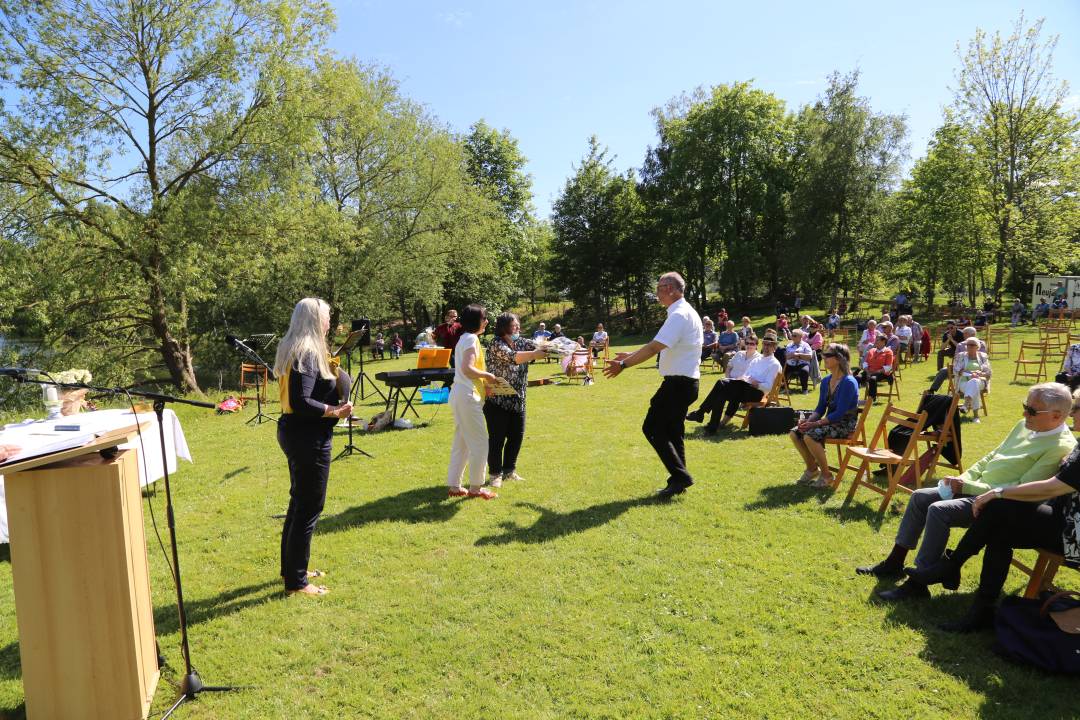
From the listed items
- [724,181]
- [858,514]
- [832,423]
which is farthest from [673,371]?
[724,181]

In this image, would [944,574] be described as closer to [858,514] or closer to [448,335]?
[858,514]

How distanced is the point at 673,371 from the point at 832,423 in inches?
74.2

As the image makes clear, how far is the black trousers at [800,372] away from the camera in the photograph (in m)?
12.3

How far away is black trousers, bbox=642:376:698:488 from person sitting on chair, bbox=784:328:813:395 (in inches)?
292

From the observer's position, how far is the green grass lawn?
2963mm

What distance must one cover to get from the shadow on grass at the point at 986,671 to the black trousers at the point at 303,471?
357cm

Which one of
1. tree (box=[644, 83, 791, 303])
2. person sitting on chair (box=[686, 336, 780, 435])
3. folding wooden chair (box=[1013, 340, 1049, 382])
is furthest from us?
tree (box=[644, 83, 791, 303])

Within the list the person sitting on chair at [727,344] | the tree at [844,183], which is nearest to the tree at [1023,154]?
the tree at [844,183]

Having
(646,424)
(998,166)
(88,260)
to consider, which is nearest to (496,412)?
(646,424)

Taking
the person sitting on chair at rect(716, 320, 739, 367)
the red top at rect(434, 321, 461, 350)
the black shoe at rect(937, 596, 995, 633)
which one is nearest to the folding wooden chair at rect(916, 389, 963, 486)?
the black shoe at rect(937, 596, 995, 633)

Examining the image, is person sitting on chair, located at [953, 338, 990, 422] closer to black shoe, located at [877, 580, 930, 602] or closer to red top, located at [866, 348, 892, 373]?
red top, located at [866, 348, 892, 373]

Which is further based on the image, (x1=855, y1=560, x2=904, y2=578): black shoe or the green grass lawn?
(x1=855, y1=560, x2=904, y2=578): black shoe

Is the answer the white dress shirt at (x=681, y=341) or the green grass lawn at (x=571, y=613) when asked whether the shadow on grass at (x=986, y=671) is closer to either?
the green grass lawn at (x=571, y=613)

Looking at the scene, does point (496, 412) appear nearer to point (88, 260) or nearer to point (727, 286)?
point (88, 260)
